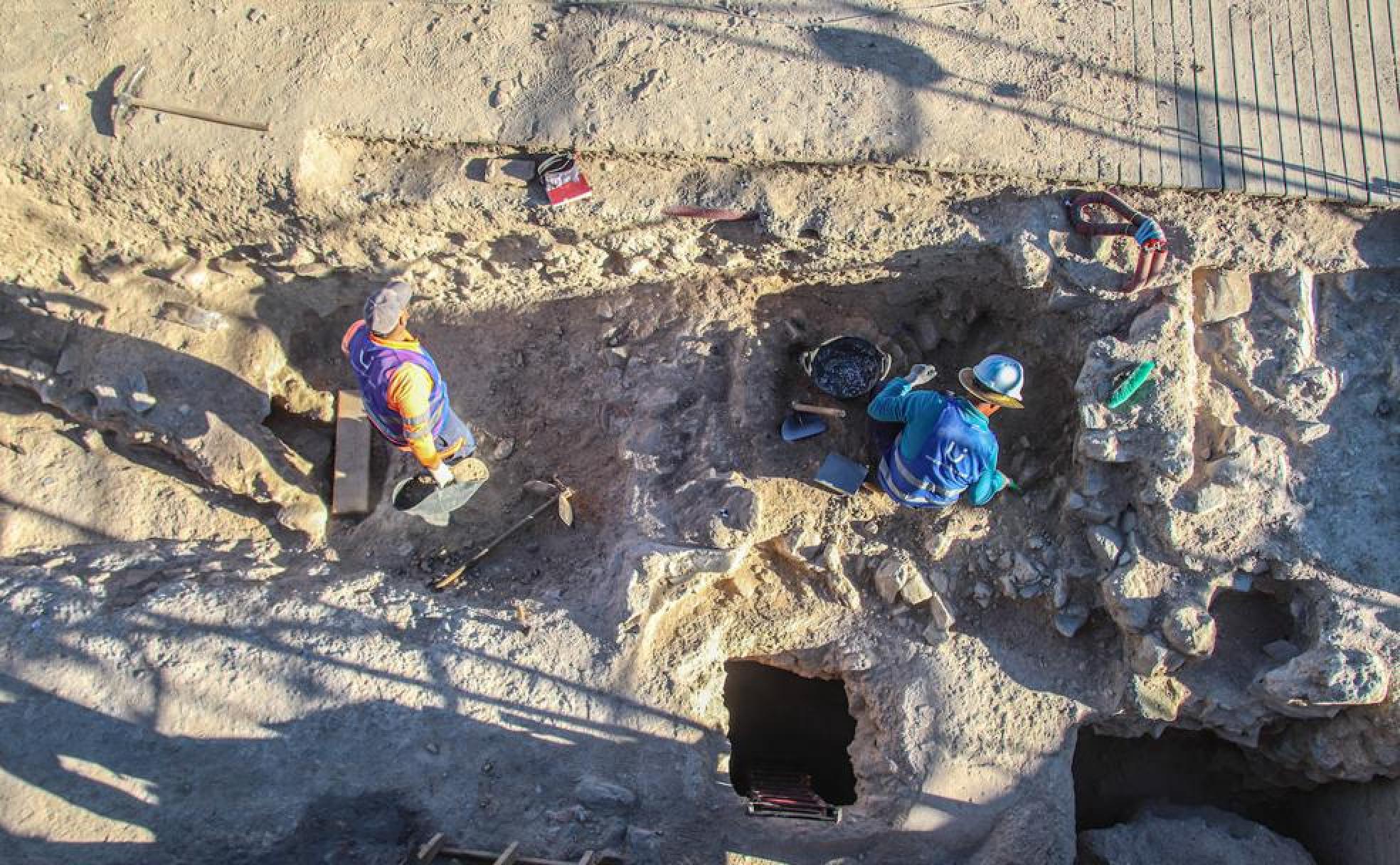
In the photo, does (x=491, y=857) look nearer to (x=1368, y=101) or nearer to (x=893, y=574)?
(x=893, y=574)

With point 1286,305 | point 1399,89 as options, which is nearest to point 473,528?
point 1286,305

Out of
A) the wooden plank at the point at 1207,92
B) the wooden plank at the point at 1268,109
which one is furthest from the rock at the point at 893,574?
the wooden plank at the point at 1268,109

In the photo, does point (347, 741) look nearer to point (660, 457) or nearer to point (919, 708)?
Answer: point (660, 457)

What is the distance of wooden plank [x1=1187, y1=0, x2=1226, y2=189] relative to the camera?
18.4ft

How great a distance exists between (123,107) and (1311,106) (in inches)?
282

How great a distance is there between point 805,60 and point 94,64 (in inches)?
165

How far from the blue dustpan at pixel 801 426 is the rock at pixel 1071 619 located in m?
1.77

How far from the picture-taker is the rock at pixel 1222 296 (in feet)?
18.0

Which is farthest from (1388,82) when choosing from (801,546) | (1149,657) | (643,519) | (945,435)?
(643,519)

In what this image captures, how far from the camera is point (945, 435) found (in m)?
4.94

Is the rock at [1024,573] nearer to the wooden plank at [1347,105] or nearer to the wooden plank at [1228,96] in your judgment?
the wooden plank at [1228,96]

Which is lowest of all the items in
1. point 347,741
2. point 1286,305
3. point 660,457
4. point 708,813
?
point 708,813

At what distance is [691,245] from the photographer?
569cm

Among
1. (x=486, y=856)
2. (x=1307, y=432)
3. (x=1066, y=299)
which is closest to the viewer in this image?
(x=486, y=856)
